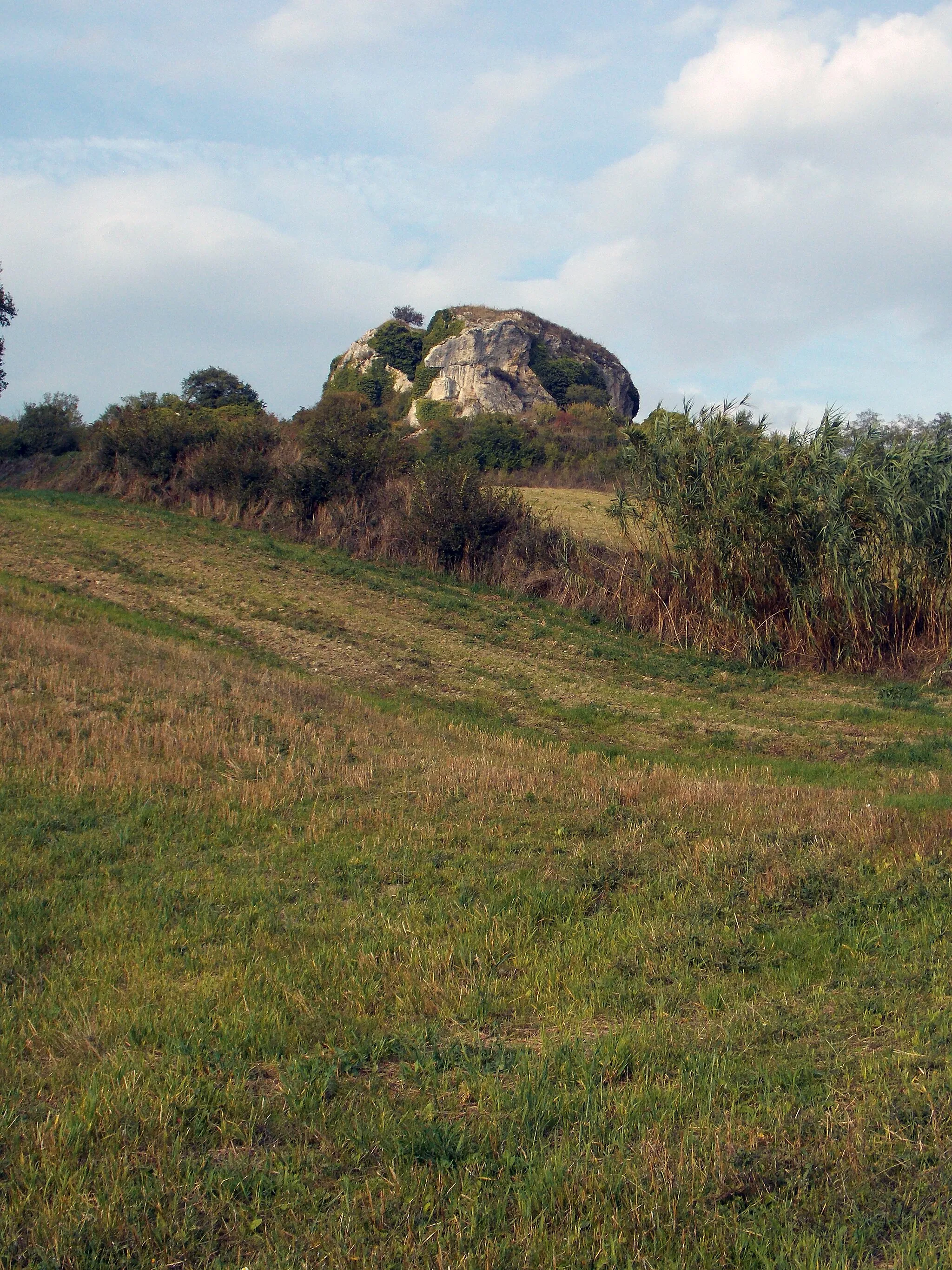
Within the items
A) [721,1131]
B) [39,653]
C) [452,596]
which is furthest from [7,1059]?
[452,596]

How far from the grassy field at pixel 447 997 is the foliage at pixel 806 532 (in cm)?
774

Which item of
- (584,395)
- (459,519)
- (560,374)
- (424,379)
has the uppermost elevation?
(560,374)

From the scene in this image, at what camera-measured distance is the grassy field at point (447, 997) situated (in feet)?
10.5

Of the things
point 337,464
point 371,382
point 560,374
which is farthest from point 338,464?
point 371,382

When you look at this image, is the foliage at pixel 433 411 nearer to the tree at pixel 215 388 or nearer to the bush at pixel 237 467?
the tree at pixel 215 388

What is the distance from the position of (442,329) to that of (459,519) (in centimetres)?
4889

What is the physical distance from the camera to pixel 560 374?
2776 inches

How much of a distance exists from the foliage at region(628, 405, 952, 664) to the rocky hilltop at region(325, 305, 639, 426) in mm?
42559

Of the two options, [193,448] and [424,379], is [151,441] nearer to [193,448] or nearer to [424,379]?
[193,448]

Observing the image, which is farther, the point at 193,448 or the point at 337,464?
the point at 193,448

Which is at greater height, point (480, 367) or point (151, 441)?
point (480, 367)

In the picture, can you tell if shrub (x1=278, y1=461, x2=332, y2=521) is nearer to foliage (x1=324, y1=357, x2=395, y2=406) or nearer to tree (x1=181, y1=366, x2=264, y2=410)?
tree (x1=181, y1=366, x2=264, y2=410)

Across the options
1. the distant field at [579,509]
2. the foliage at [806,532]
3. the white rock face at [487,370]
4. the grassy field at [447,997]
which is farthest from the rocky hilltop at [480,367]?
the grassy field at [447,997]

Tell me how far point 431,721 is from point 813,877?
7.50 meters
